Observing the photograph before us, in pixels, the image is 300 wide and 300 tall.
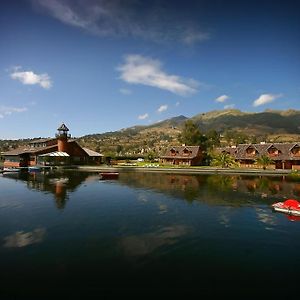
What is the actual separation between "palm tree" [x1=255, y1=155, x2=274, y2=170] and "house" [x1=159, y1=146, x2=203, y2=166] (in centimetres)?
2225

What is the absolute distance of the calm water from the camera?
15570 millimetres

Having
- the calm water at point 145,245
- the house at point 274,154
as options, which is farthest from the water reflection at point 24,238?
the house at point 274,154

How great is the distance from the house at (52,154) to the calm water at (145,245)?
202 feet

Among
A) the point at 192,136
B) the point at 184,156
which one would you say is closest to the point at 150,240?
the point at 184,156

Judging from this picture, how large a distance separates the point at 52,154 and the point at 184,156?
148 feet

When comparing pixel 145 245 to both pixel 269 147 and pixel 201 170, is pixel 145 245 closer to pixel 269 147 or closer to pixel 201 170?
pixel 201 170

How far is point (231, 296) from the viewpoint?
14.0 metres

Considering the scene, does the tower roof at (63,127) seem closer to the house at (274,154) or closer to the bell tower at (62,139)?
the bell tower at (62,139)

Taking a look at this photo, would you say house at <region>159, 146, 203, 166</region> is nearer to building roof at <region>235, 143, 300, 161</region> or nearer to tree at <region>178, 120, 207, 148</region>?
building roof at <region>235, 143, 300, 161</region>

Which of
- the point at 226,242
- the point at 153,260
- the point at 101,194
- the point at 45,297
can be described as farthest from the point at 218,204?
the point at 45,297

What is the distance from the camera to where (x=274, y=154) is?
93000mm

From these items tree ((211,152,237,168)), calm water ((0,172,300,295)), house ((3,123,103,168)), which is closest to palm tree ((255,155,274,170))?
tree ((211,152,237,168))

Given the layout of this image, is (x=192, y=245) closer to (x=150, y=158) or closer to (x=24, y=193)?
(x=24, y=193)

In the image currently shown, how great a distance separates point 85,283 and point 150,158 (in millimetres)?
102181
